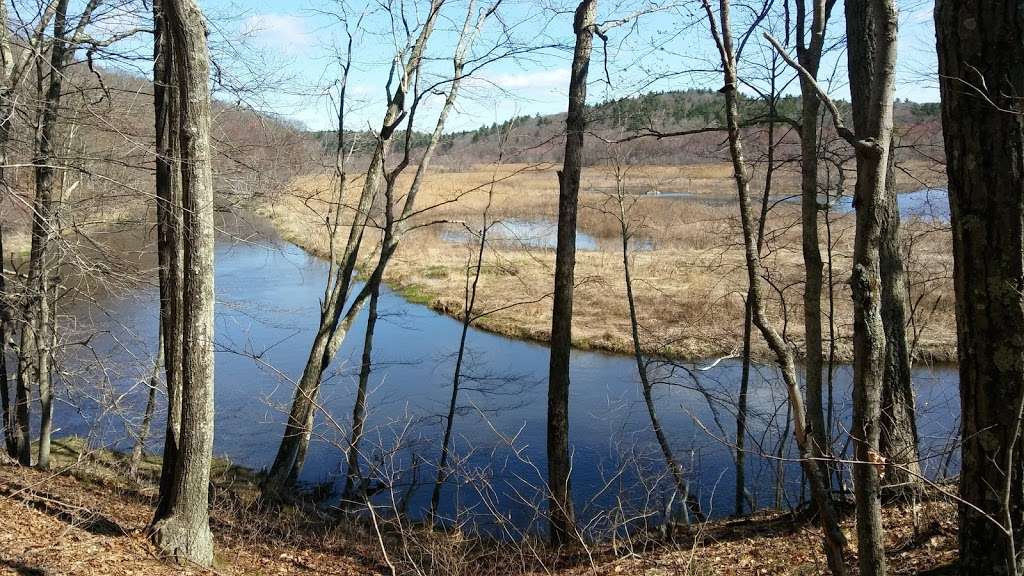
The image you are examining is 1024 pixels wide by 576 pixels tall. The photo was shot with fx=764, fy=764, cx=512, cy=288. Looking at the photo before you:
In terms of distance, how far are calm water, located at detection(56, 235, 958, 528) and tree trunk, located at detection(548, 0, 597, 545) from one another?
69 cm

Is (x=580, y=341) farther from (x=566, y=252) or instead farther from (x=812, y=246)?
(x=812, y=246)

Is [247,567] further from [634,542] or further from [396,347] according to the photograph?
[396,347]

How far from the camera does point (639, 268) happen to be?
27125 millimetres

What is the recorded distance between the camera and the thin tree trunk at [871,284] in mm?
3551

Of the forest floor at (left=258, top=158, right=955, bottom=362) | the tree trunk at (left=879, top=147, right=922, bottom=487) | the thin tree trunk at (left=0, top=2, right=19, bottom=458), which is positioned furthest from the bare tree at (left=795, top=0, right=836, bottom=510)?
the thin tree trunk at (left=0, top=2, right=19, bottom=458)

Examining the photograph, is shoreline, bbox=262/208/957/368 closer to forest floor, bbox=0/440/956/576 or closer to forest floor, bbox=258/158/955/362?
forest floor, bbox=258/158/955/362

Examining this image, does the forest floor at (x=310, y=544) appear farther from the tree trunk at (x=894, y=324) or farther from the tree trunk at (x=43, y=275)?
the tree trunk at (x=43, y=275)

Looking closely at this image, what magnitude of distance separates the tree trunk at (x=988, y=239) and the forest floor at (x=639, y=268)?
29.7 feet

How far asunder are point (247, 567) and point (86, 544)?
1507 millimetres

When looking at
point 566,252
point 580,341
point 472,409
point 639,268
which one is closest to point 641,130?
point 566,252

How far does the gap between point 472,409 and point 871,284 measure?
1196cm

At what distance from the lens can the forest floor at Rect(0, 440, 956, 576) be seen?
6242mm

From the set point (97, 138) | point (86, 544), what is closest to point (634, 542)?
point (86, 544)

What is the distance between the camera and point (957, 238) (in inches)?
151
